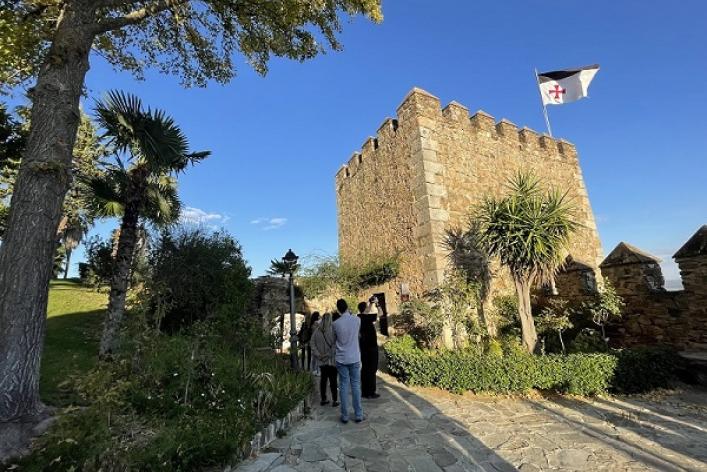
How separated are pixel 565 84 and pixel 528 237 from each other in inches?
337

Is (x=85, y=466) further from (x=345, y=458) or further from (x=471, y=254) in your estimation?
(x=471, y=254)

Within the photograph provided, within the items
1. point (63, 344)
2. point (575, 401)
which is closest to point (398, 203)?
Answer: point (575, 401)

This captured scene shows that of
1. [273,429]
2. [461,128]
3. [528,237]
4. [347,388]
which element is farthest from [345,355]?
[461,128]

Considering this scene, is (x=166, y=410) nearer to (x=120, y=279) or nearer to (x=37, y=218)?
(x=37, y=218)

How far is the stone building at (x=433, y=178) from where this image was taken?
10594mm

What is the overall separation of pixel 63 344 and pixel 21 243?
7383 mm

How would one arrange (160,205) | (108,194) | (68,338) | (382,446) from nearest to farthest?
(382,446) < (108,194) < (160,205) < (68,338)

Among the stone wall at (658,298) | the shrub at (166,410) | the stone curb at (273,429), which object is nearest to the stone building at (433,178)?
the stone wall at (658,298)

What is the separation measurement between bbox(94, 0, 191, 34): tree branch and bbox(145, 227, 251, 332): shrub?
6.85 m

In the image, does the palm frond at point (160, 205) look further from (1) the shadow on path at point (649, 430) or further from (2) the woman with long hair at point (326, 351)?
(1) the shadow on path at point (649, 430)

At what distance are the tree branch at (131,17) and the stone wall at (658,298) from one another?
11.7 metres

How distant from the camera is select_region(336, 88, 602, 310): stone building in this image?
10594 mm

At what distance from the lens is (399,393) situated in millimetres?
6863

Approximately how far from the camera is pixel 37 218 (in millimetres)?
4332
